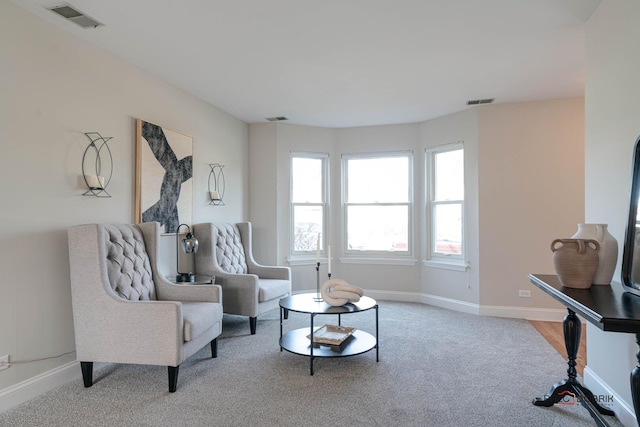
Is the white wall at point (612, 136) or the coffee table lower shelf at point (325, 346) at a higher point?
the white wall at point (612, 136)

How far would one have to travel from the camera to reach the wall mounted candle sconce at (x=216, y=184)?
463 cm

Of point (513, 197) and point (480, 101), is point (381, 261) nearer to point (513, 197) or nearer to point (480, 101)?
point (513, 197)

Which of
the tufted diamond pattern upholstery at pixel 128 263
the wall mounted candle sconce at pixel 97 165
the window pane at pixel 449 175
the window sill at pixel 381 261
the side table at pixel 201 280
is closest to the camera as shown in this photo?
the tufted diamond pattern upholstery at pixel 128 263

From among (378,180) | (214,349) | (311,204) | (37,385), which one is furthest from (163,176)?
(378,180)

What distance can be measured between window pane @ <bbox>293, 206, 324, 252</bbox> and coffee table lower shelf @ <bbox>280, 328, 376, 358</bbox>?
223 cm

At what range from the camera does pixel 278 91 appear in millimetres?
4109

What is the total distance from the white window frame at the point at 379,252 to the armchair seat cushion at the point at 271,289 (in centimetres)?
154

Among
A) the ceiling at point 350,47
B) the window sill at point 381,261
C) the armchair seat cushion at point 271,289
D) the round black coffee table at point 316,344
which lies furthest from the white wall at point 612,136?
the window sill at point 381,261

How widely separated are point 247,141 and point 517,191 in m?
3.67

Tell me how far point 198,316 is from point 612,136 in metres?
A: 2.99

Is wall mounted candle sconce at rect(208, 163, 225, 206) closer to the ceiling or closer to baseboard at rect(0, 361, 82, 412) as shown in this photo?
the ceiling

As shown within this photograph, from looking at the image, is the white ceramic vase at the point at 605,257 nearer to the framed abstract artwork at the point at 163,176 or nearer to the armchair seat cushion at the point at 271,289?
the armchair seat cushion at the point at 271,289

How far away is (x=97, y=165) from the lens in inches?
120

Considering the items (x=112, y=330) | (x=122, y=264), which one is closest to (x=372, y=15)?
(x=122, y=264)
